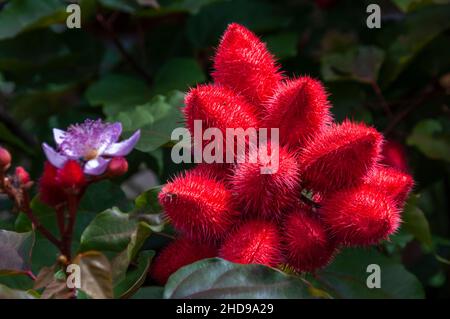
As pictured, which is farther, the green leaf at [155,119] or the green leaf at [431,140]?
the green leaf at [431,140]

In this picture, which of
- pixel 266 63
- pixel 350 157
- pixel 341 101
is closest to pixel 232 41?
pixel 266 63

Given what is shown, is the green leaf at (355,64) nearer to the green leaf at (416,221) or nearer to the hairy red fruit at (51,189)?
the green leaf at (416,221)

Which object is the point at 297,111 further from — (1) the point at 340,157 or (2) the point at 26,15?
(2) the point at 26,15

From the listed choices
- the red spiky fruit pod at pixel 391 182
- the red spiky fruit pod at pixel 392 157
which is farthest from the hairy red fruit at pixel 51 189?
the red spiky fruit pod at pixel 392 157

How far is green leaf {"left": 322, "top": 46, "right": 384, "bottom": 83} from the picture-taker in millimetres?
1608

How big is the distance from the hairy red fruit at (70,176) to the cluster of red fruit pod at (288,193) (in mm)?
94

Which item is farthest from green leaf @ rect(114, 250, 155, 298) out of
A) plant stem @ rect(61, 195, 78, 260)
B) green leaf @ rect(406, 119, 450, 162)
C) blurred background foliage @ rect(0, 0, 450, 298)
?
green leaf @ rect(406, 119, 450, 162)

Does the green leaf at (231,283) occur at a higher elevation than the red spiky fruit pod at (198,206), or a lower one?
lower

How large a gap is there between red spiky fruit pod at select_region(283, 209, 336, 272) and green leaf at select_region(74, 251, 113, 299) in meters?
0.20

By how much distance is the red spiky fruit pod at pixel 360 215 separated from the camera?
0.87m

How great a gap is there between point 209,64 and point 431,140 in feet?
1.92

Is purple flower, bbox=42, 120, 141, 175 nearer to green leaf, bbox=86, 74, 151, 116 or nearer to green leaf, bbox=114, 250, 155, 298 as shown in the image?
green leaf, bbox=114, 250, 155, 298

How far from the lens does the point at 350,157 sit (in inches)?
34.9
